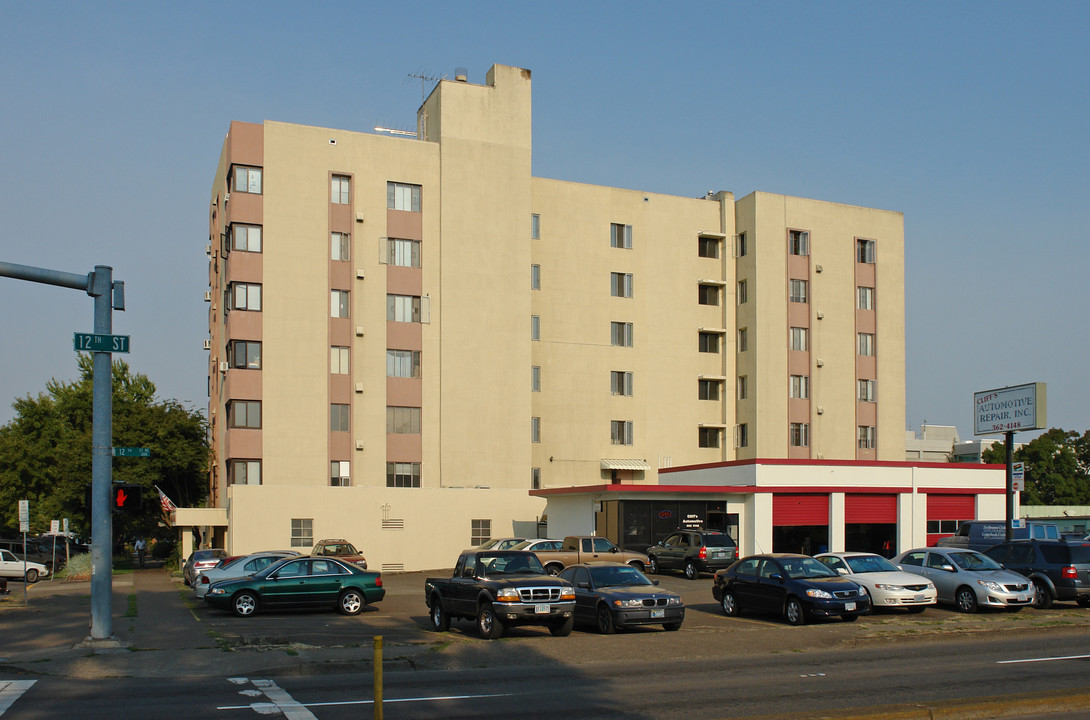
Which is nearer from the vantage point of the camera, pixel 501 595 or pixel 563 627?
pixel 501 595

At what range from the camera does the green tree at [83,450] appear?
60281mm

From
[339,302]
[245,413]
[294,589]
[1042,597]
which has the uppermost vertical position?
[339,302]

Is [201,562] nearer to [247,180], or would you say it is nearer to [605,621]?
[247,180]

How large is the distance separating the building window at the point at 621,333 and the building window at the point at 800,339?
9.63 metres

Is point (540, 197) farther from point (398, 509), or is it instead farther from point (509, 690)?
point (509, 690)

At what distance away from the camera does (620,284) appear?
5719 cm

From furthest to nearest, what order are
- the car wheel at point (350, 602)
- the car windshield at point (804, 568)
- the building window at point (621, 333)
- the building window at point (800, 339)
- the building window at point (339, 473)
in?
the building window at point (800, 339) → the building window at point (621, 333) → the building window at point (339, 473) → the car wheel at point (350, 602) → the car windshield at point (804, 568)

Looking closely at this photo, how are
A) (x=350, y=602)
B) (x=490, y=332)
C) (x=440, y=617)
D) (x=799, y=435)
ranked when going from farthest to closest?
(x=799, y=435) < (x=490, y=332) < (x=350, y=602) < (x=440, y=617)

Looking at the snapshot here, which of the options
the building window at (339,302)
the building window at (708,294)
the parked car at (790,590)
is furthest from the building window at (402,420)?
the parked car at (790,590)

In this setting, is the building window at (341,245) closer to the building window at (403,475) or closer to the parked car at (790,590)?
the building window at (403,475)

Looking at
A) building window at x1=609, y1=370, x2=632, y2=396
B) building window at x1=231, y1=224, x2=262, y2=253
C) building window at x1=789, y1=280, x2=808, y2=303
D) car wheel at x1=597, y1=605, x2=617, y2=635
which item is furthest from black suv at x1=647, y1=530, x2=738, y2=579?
building window at x1=789, y1=280, x2=808, y2=303

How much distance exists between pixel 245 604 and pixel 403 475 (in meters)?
24.2

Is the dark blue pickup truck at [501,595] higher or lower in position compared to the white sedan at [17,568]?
higher

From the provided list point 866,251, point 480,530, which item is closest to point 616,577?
point 480,530
